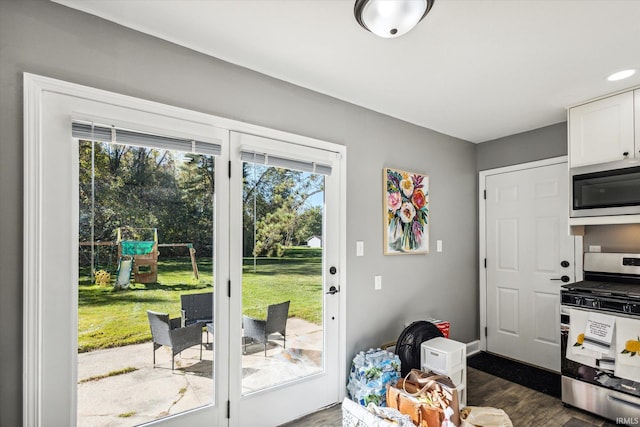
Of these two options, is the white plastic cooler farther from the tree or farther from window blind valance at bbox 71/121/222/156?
window blind valance at bbox 71/121/222/156

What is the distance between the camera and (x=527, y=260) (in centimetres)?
352

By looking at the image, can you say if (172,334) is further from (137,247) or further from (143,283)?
(137,247)

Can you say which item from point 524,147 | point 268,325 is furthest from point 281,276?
point 524,147

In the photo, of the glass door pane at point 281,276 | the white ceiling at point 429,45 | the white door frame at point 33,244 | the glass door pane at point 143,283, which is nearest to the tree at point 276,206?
the glass door pane at point 281,276

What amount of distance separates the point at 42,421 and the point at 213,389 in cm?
82

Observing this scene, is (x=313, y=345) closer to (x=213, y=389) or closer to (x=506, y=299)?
(x=213, y=389)

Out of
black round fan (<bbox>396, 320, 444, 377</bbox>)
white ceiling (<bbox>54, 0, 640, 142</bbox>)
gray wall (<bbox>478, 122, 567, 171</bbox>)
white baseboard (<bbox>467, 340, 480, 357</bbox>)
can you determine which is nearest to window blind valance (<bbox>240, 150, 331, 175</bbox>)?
white ceiling (<bbox>54, 0, 640, 142</bbox>)

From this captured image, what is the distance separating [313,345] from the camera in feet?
8.38

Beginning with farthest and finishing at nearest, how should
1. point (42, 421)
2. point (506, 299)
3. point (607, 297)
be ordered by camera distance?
point (506, 299) → point (607, 297) → point (42, 421)

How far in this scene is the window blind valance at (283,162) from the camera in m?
2.23

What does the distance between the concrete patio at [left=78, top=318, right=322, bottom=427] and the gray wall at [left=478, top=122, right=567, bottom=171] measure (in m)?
3.13

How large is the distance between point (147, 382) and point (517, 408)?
8.73 feet

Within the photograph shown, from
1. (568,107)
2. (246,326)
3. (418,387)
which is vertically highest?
(568,107)

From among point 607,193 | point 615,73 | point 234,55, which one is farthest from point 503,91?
point 234,55
